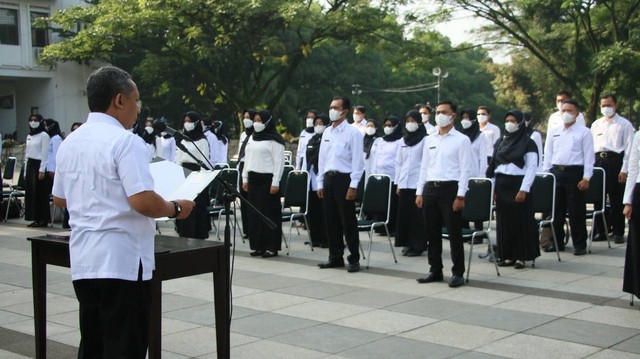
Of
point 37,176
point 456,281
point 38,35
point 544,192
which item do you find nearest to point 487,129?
point 544,192

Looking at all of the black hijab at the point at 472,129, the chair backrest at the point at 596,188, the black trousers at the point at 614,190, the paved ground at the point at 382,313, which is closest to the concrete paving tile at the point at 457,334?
the paved ground at the point at 382,313

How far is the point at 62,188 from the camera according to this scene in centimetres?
439

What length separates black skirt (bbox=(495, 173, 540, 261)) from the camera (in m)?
9.22

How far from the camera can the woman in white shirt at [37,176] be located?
13.8 meters

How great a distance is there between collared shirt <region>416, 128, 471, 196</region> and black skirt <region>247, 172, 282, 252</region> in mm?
2533

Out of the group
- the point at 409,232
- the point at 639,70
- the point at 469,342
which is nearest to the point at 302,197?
the point at 409,232

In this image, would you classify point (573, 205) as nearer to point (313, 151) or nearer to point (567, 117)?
point (567, 117)

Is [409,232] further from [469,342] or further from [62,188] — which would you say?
[62,188]

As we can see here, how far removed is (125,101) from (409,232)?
696cm

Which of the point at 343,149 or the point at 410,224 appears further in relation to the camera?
the point at 410,224

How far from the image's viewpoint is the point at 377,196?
10.1 m

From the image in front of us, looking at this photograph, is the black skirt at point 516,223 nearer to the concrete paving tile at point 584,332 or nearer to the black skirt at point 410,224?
the black skirt at point 410,224

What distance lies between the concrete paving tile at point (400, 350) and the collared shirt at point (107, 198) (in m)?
2.25

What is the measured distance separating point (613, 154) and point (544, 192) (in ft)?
7.53
